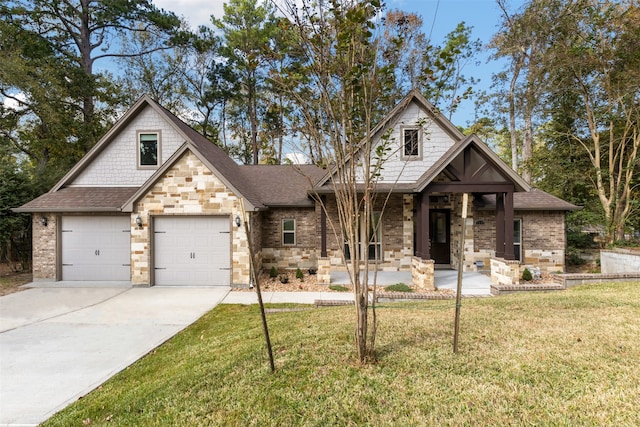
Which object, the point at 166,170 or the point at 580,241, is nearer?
the point at 166,170

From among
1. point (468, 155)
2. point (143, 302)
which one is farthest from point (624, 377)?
point (143, 302)

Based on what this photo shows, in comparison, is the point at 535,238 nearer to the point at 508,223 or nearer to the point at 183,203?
the point at 508,223

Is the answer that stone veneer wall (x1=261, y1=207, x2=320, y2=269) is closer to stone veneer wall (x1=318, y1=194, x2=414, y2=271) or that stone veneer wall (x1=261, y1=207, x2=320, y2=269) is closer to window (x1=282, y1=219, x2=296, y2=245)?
window (x1=282, y1=219, x2=296, y2=245)

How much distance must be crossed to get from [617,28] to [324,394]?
1805cm

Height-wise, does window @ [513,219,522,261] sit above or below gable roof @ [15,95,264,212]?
below

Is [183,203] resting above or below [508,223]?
above

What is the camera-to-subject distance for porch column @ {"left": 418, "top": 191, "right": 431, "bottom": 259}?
364 inches

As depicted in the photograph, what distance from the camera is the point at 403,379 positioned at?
3.05 metres

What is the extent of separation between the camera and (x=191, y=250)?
9.66m

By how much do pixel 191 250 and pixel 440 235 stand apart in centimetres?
970

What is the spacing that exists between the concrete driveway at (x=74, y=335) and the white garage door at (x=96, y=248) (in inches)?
37.9

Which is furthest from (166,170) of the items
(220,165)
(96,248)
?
(96,248)

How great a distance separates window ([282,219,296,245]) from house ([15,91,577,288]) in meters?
0.05

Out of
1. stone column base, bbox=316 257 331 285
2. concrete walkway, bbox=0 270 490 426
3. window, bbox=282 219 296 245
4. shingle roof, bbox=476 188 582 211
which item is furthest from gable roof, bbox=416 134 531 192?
window, bbox=282 219 296 245
